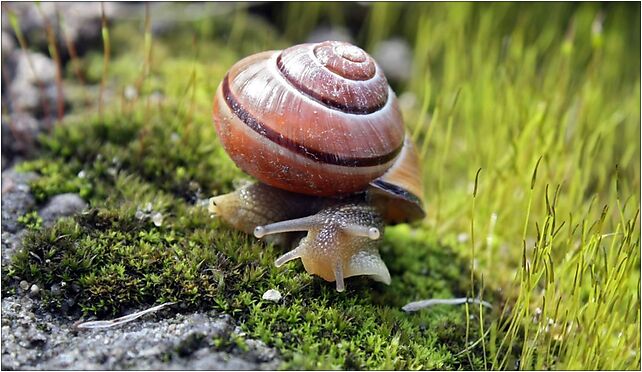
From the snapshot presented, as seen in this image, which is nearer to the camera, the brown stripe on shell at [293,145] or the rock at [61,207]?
the brown stripe on shell at [293,145]

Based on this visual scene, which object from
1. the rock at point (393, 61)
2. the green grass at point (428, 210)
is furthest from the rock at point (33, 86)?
the rock at point (393, 61)

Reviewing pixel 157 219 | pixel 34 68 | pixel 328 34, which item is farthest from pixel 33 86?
pixel 328 34

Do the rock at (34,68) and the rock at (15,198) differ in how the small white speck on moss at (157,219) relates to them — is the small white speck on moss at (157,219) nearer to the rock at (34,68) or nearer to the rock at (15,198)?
the rock at (15,198)

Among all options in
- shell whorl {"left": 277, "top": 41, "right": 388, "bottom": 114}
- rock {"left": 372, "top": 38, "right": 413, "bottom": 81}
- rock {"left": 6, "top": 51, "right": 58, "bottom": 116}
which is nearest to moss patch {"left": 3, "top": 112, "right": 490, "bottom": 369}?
rock {"left": 6, "top": 51, "right": 58, "bottom": 116}

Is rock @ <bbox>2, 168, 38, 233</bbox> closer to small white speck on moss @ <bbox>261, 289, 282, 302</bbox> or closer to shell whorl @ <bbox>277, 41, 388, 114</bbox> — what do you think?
small white speck on moss @ <bbox>261, 289, 282, 302</bbox>

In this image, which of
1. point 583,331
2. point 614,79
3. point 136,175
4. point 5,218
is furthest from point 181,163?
point 614,79

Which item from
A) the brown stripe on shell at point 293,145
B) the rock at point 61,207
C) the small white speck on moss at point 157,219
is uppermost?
the brown stripe on shell at point 293,145
